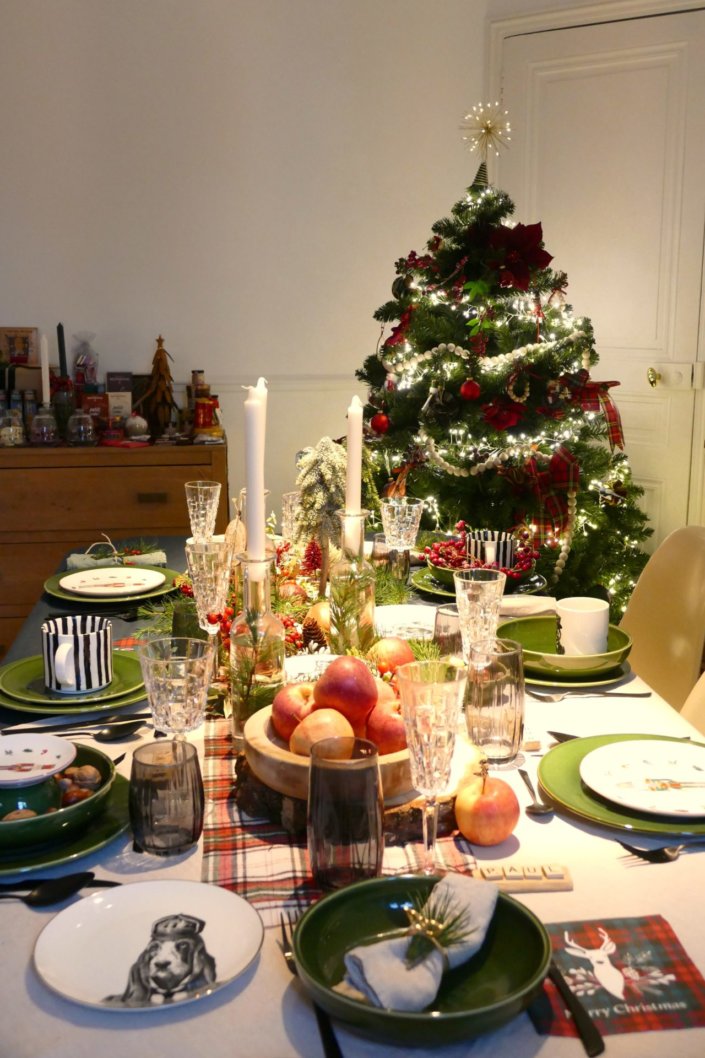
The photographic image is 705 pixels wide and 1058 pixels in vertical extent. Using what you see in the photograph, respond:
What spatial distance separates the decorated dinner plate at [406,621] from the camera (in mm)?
1729

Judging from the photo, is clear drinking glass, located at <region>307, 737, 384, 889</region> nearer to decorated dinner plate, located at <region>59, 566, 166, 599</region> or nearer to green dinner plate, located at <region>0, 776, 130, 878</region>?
green dinner plate, located at <region>0, 776, 130, 878</region>

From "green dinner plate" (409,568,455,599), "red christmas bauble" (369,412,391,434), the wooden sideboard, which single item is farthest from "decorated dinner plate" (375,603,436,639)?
the wooden sideboard

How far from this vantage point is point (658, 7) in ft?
12.3

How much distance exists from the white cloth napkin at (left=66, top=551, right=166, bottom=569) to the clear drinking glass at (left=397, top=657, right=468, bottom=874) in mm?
1342

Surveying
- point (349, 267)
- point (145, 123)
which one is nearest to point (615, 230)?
point (349, 267)

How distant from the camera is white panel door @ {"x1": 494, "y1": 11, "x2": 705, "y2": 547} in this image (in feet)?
12.4

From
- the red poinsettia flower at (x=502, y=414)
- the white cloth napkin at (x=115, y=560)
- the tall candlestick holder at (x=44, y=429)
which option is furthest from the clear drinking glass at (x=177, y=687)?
the tall candlestick holder at (x=44, y=429)

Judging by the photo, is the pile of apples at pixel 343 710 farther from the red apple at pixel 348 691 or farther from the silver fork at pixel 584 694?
the silver fork at pixel 584 694

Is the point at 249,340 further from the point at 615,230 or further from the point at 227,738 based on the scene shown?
the point at 227,738

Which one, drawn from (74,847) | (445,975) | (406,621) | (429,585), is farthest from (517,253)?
(445,975)

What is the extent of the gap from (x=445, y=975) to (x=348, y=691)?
35 cm

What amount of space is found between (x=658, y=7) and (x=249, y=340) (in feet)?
6.19

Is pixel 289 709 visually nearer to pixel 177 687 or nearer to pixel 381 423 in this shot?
pixel 177 687

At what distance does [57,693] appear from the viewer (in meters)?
1.52
